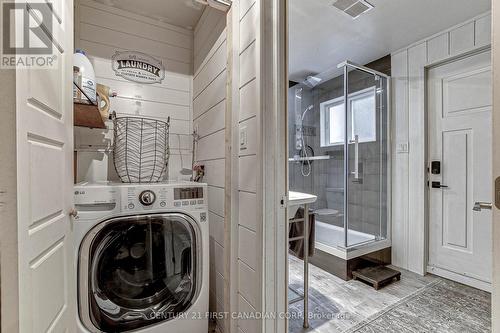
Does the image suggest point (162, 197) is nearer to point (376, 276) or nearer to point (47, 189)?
point (47, 189)

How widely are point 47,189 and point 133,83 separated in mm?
1433

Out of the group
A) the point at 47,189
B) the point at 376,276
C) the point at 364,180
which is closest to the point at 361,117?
the point at 364,180

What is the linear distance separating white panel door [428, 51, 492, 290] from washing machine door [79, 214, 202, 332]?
8.02 ft

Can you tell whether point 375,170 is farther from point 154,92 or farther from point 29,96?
point 29,96

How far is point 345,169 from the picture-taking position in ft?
9.03

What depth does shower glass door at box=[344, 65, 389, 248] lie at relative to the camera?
8.92 feet

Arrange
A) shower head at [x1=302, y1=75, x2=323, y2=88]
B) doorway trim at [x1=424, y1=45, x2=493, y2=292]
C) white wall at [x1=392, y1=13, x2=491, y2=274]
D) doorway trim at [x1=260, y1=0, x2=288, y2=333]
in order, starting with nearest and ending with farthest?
doorway trim at [x1=260, y1=0, x2=288, y2=333]
doorway trim at [x1=424, y1=45, x2=493, y2=292]
white wall at [x1=392, y1=13, x2=491, y2=274]
shower head at [x1=302, y1=75, x2=323, y2=88]

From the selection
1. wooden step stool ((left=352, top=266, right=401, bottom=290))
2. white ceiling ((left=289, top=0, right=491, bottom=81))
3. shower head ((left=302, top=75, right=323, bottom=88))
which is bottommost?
→ wooden step stool ((left=352, top=266, right=401, bottom=290))

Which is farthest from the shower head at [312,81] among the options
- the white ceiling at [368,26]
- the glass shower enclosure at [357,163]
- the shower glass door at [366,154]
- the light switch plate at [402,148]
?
the light switch plate at [402,148]

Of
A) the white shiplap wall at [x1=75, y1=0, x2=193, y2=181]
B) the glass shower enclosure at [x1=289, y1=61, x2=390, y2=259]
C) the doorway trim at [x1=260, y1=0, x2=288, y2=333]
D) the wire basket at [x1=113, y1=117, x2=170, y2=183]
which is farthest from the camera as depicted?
the glass shower enclosure at [x1=289, y1=61, x2=390, y2=259]

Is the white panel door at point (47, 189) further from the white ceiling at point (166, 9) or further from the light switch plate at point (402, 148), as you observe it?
the light switch plate at point (402, 148)

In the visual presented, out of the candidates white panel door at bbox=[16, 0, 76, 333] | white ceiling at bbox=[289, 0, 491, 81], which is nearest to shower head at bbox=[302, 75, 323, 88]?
white ceiling at bbox=[289, 0, 491, 81]

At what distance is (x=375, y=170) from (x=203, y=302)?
7.91 ft

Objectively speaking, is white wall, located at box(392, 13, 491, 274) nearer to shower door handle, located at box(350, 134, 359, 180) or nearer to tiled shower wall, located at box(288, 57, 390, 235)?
tiled shower wall, located at box(288, 57, 390, 235)
